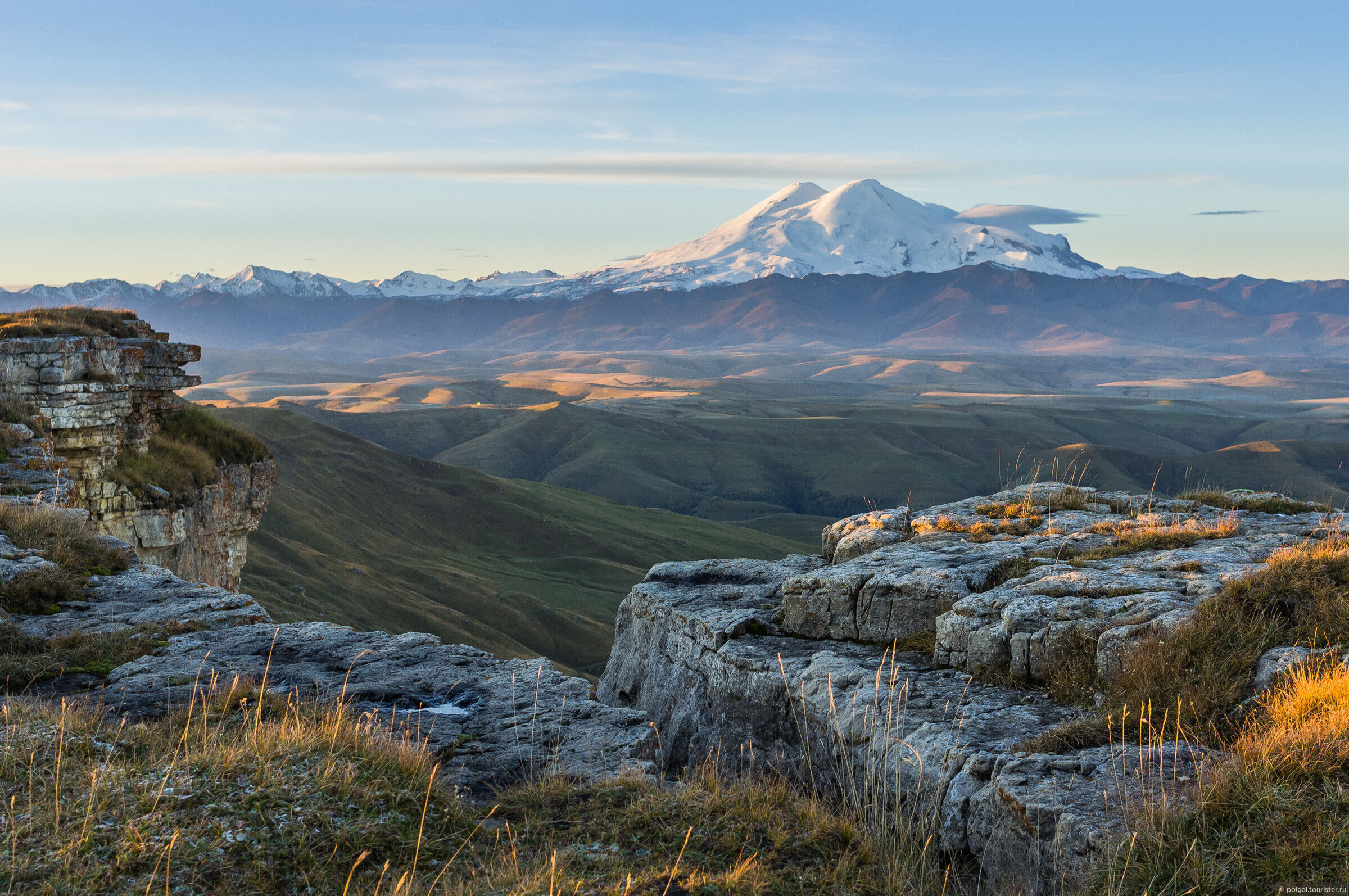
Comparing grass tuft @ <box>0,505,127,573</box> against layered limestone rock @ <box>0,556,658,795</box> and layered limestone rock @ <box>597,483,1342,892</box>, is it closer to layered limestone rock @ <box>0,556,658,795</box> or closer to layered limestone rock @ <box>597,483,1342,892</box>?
layered limestone rock @ <box>0,556,658,795</box>

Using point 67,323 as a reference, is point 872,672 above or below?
below

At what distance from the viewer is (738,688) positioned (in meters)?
9.45

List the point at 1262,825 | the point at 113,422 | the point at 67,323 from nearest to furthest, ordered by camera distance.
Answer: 1. the point at 1262,825
2. the point at 113,422
3. the point at 67,323

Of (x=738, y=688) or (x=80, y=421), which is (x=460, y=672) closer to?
(x=738, y=688)

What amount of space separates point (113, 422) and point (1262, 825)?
2022 cm

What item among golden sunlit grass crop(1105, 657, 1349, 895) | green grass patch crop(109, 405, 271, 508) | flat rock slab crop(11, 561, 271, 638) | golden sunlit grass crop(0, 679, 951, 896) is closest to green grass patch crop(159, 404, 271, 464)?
green grass patch crop(109, 405, 271, 508)

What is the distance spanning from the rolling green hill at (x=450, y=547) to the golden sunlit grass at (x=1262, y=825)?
3055cm

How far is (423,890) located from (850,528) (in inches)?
350

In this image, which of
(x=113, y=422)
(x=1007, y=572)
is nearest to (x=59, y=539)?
(x=113, y=422)

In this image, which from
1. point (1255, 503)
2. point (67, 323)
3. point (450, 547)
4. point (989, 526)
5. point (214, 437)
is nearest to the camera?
point (989, 526)

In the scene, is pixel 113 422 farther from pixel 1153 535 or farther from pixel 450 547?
pixel 450 547

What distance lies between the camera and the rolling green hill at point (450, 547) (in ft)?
177

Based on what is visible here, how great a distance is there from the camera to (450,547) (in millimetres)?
90625

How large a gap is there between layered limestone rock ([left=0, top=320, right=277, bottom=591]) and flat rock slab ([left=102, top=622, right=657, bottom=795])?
8076 mm
